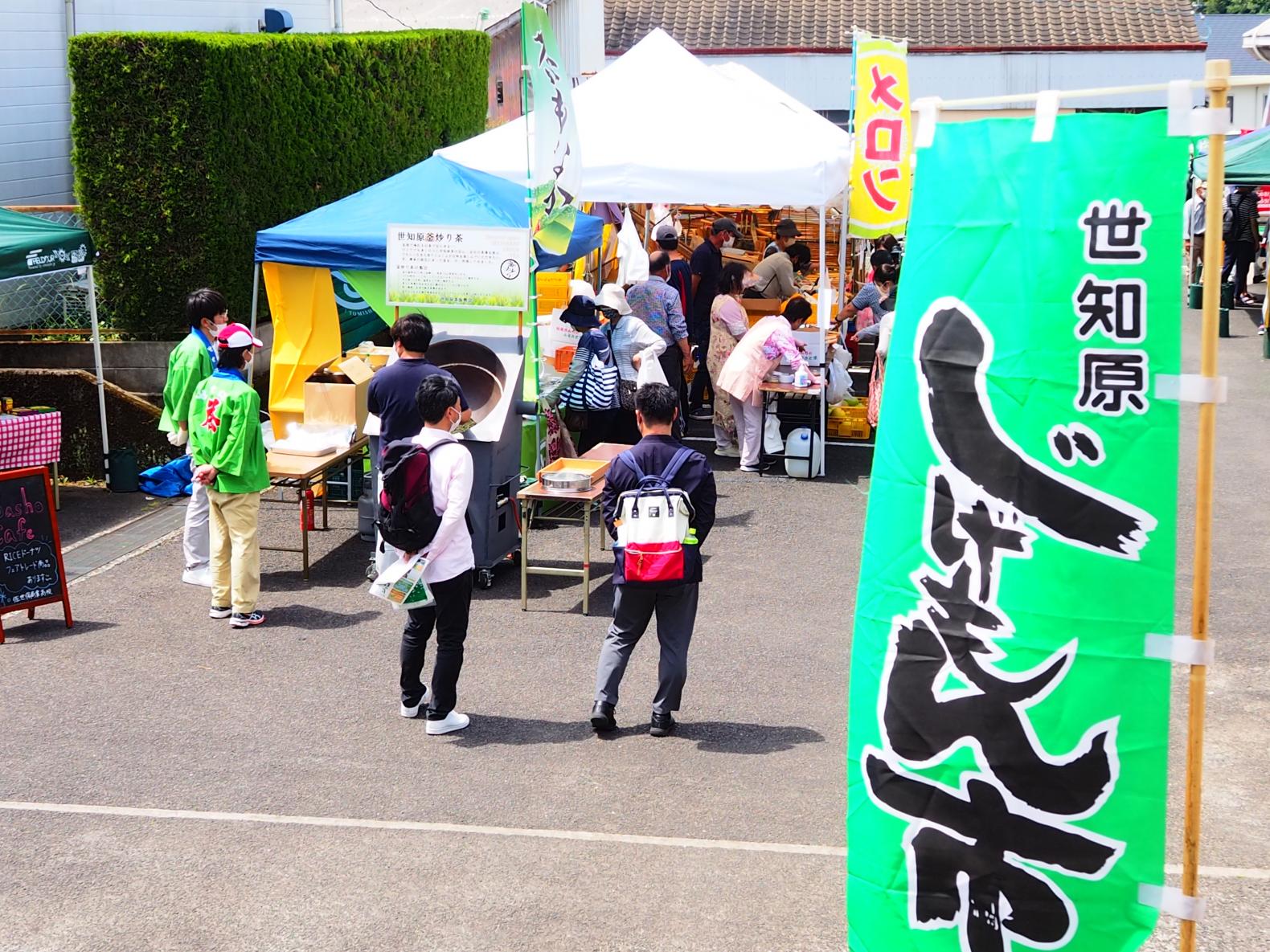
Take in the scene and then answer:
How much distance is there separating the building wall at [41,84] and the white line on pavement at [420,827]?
9484mm

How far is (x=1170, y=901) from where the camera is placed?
11.8ft

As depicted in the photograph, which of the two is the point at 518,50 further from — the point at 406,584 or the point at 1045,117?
the point at 1045,117

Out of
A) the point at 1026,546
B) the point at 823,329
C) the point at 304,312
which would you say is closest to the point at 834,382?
the point at 823,329

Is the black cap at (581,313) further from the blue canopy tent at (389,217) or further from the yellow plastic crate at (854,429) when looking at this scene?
the yellow plastic crate at (854,429)

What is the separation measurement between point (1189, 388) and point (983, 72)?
35.5m

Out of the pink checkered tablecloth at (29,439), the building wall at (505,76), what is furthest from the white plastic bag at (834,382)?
the building wall at (505,76)

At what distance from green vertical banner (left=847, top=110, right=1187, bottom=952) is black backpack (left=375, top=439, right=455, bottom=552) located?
9.92ft

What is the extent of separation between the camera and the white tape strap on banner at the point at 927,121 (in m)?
3.66

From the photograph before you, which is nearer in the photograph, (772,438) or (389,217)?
(389,217)

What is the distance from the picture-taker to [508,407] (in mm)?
9398

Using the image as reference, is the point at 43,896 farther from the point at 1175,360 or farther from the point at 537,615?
the point at 1175,360

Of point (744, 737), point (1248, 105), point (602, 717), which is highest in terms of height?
point (1248, 105)

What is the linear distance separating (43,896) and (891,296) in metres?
10.8

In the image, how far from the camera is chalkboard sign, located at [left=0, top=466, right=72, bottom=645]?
8.31 meters
